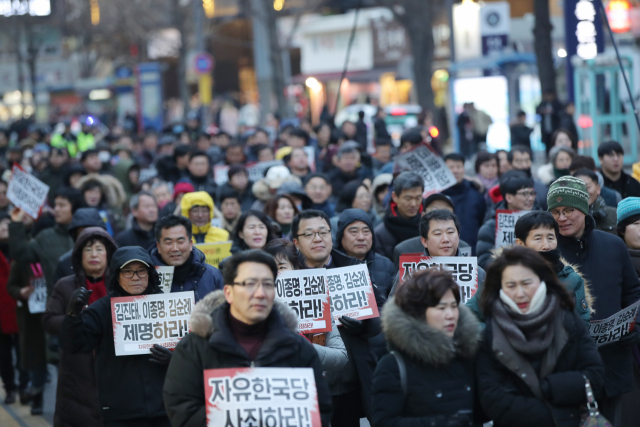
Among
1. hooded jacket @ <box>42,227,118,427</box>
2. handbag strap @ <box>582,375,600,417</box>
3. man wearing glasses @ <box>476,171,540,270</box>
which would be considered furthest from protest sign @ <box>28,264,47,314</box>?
handbag strap @ <box>582,375,600,417</box>

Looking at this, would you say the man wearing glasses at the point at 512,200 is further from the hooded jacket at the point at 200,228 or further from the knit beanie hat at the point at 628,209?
the hooded jacket at the point at 200,228

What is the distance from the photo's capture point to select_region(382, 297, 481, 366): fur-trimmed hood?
3879 mm

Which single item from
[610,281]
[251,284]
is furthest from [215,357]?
[610,281]

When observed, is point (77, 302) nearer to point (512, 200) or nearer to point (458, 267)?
point (458, 267)

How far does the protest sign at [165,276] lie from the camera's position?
5684mm

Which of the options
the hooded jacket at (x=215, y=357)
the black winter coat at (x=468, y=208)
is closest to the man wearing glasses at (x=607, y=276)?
the hooded jacket at (x=215, y=357)

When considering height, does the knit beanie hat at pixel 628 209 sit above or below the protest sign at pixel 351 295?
above

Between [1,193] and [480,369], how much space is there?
763 centimetres

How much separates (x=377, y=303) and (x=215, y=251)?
2.56m

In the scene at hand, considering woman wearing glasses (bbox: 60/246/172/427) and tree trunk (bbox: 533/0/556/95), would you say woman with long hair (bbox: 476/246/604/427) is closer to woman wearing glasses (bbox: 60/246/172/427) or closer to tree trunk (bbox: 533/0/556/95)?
woman wearing glasses (bbox: 60/246/172/427)

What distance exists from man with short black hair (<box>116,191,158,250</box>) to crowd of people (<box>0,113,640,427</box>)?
2 centimetres

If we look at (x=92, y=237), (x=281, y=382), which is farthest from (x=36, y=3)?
(x=281, y=382)

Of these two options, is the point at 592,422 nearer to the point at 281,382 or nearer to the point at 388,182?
the point at 281,382

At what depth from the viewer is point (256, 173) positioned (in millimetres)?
12539
